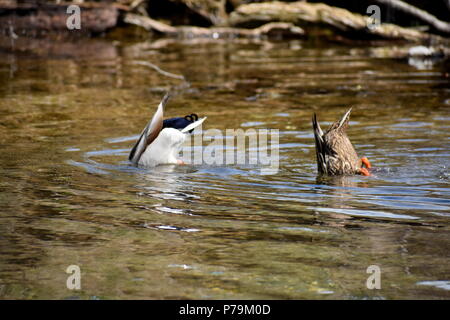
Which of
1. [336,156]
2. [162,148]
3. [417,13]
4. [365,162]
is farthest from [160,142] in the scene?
[417,13]

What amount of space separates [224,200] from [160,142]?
1.74 metres

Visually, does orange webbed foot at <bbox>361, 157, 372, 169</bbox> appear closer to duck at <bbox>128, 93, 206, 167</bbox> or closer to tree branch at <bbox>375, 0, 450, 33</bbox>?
duck at <bbox>128, 93, 206, 167</bbox>

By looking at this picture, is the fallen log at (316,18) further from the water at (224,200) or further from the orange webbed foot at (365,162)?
the orange webbed foot at (365,162)

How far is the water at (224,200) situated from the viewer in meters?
4.36

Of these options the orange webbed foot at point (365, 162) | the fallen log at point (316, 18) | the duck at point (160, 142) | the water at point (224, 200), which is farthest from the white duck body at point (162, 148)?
the fallen log at point (316, 18)

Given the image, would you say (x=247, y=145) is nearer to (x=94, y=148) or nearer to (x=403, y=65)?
(x=94, y=148)

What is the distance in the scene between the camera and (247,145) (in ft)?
29.3

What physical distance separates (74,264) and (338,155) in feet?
11.6

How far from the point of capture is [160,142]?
787 cm

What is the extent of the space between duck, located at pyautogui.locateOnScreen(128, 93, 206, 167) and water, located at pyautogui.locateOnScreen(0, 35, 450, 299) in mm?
152

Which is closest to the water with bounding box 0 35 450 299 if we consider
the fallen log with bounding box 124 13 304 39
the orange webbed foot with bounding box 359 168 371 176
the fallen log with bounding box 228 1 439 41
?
the orange webbed foot with bounding box 359 168 371 176

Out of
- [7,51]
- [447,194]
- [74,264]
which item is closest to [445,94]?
[447,194]

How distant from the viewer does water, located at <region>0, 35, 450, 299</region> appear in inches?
172

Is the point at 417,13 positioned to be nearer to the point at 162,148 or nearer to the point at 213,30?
the point at 213,30
